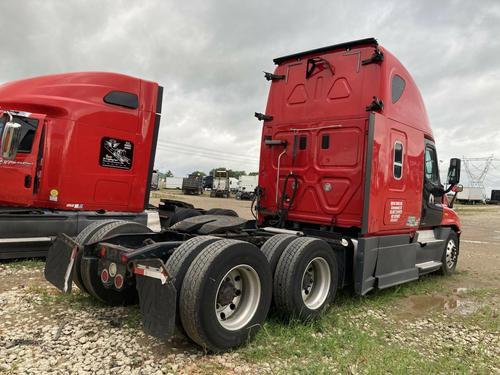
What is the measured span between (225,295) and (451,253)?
18.5 feet

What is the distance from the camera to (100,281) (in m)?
4.23

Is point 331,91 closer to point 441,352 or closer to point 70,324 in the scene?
point 441,352

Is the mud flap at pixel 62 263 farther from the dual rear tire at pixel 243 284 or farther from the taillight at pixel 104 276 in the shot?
the dual rear tire at pixel 243 284

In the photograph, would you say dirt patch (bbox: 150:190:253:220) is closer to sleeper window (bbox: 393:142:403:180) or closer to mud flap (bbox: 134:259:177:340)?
sleeper window (bbox: 393:142:403:180)

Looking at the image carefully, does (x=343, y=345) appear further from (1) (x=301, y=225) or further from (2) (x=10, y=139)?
(2) (x=10, y=139)

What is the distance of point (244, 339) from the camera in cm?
358

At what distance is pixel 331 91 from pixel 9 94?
214 inches

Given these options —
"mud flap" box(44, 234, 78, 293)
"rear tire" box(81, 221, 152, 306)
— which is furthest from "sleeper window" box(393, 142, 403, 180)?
"mud flap" box(44, 234, 78, 293)

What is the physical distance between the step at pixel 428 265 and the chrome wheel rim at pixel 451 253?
1.89 feet

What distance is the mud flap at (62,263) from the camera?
395 centimetres

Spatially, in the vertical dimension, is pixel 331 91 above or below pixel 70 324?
above

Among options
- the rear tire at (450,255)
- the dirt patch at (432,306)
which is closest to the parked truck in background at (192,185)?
the rear tire at (450,255)

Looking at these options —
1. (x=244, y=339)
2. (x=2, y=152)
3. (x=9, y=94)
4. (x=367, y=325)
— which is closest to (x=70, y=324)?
(x=244, y=339)

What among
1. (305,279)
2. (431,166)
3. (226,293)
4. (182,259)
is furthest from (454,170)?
(182,259)
